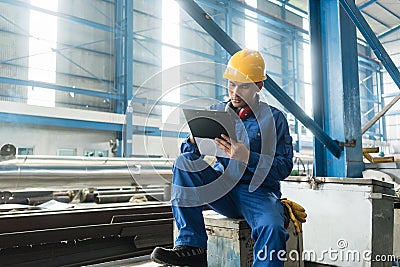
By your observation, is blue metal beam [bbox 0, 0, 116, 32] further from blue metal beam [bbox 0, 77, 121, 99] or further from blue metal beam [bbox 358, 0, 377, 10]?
blue metal beam [bbox 358, 0, 377, 10]

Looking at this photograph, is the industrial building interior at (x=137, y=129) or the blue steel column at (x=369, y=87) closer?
the industrial building interior at (x=137, y=129)

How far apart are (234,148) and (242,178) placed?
0.78 ft

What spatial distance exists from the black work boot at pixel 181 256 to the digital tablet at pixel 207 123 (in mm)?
540

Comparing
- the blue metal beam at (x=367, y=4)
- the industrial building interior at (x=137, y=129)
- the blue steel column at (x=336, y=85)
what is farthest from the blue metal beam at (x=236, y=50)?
the blue metal beam at (x=367, y=4)

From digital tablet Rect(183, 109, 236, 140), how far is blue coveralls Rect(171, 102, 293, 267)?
0.15 meters

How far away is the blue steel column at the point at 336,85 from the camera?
2838 millimetres

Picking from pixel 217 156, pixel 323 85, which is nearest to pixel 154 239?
pixel 217 156

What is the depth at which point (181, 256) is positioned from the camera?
68.0 inches

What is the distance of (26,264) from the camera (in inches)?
100

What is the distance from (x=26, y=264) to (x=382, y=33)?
14243mm

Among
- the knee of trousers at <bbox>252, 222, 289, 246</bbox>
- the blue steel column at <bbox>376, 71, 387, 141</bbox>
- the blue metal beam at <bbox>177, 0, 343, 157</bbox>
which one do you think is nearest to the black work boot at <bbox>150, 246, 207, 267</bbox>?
the knee of trousers at <bbox>252, 222, 289, 246</bbox>

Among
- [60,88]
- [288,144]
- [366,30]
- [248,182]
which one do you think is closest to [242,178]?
[248,182]

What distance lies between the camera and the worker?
1.70m

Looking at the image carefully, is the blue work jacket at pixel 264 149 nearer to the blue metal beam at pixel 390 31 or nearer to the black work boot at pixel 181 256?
the black work boot at pixel 181 256
